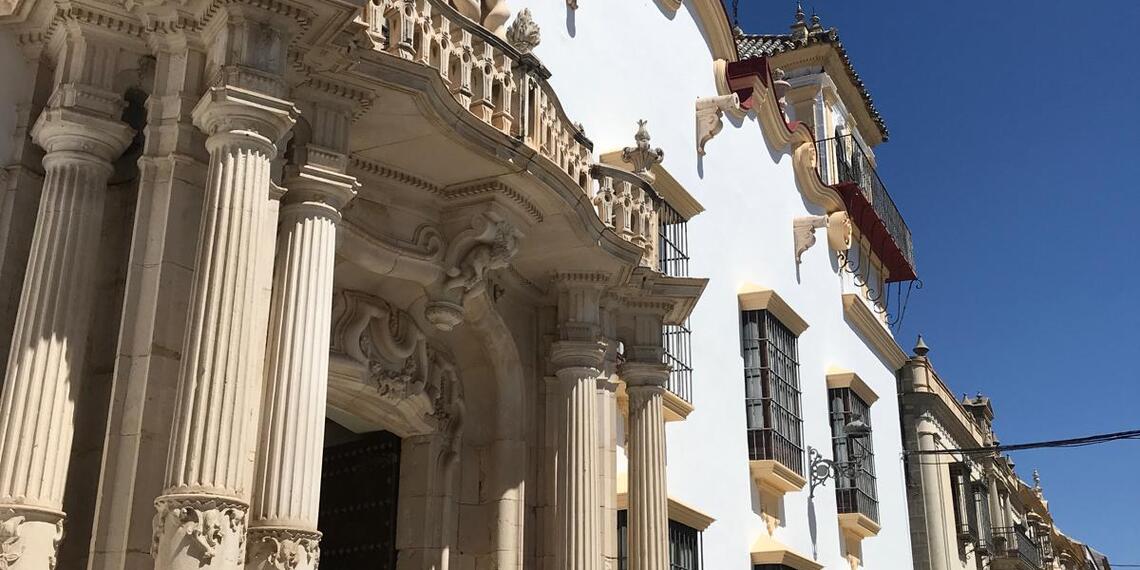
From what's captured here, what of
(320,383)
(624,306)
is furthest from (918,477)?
(320,383)

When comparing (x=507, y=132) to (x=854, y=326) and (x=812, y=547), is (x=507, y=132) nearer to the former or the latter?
(x=812, y=547)

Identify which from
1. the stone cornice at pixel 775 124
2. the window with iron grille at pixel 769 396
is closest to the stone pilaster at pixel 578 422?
the window with iron grille at pixel 769 396

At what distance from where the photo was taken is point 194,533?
17.3 feet

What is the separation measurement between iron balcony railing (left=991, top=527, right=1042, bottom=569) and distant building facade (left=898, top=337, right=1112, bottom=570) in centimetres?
2

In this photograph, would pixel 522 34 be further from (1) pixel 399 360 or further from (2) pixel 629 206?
(1) pixel 399 360

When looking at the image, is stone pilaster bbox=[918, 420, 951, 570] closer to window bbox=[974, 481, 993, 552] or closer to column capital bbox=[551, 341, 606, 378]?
window bbox=[974, 481, 993, 552]

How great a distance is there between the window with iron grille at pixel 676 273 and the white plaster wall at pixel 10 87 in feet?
25.3

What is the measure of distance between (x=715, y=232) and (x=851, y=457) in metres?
5.51

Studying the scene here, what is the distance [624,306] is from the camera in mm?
10406

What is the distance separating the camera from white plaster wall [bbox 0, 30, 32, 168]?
6.50 m

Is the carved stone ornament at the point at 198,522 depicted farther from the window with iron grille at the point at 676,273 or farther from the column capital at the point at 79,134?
the window with iron grille at the point at 676,273

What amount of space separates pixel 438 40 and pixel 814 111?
16.1 meters

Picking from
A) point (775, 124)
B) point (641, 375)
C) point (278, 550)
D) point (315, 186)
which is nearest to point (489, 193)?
point (315, 186)

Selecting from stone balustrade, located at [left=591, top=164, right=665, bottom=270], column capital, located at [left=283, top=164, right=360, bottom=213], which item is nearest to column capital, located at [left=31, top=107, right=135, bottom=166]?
column capital, located at [left=283, top=164, right=360, bottom=213]
